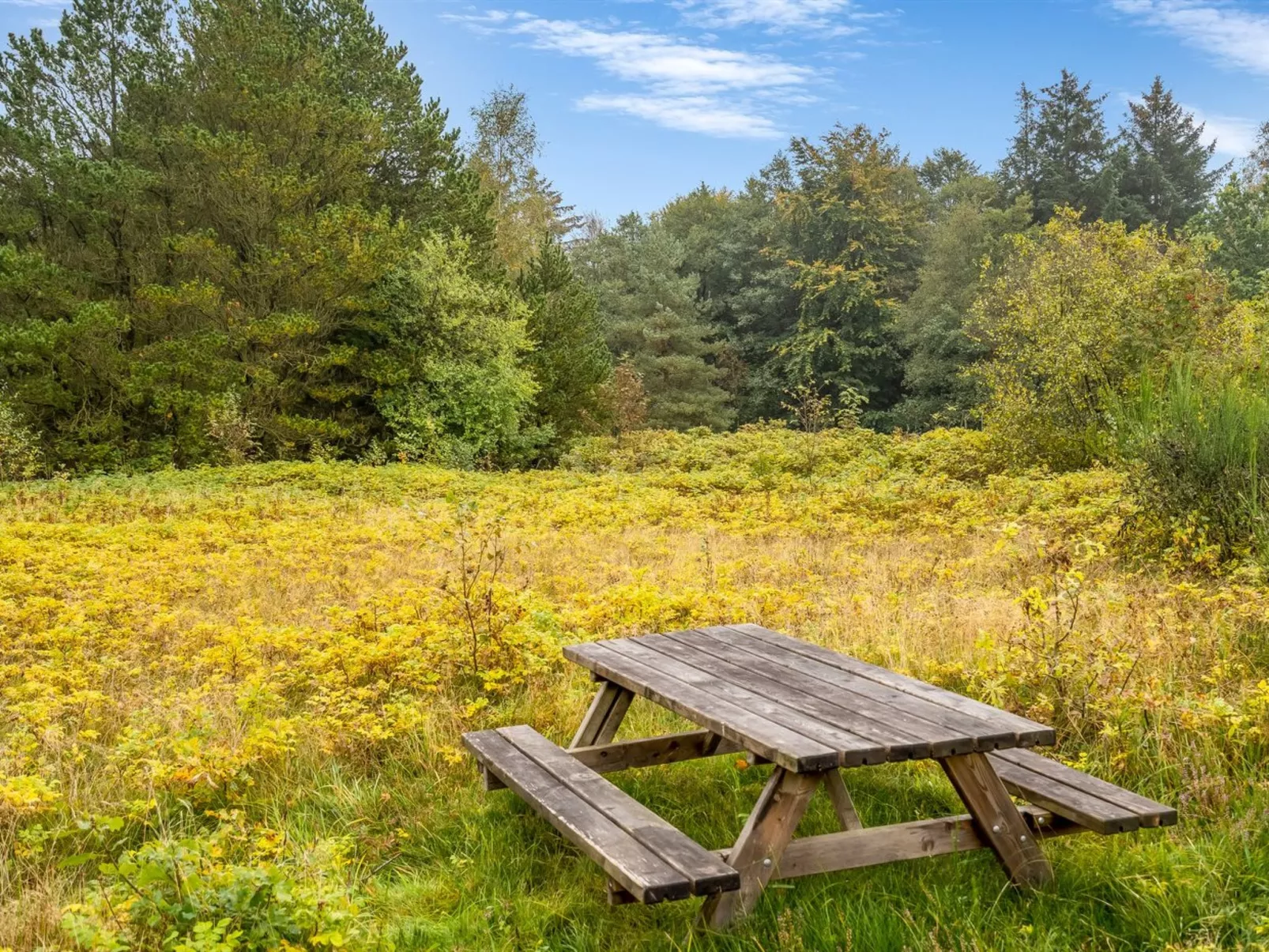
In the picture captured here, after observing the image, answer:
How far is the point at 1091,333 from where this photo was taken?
16.0 meters

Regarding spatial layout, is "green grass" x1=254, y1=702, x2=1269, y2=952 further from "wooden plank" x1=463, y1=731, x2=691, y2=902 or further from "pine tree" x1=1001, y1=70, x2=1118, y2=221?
"pine tree" x1=1001, y1=70, x2=1118, y2=221

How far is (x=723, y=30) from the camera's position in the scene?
5166 cm

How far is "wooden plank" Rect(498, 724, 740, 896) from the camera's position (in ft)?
8.55

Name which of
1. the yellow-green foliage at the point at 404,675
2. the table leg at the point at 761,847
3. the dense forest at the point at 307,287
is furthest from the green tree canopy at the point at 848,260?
the table leg at the point at 761,847

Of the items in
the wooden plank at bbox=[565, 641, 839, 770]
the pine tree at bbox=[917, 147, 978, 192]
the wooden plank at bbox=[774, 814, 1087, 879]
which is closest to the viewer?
the wooden plank at bbox=[565, 641, 839, 770]

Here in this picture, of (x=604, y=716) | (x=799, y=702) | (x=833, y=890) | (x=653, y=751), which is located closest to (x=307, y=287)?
(x=604, y=716)

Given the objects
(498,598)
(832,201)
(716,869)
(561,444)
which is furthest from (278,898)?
(832,201)

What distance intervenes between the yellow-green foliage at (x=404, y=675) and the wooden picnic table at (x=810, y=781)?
0.65 ft

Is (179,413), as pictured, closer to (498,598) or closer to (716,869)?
(498,598)

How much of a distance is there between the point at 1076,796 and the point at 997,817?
35cm

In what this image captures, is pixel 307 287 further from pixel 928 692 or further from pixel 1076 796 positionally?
pixel 1076 796

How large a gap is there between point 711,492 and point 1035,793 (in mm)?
11877

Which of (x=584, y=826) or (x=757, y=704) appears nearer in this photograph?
(x=584, y=826)

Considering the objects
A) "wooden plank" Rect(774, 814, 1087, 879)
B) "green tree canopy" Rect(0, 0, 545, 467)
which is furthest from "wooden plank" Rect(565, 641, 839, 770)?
"green tree canopy" Rect(0, 0, 545, 467)
